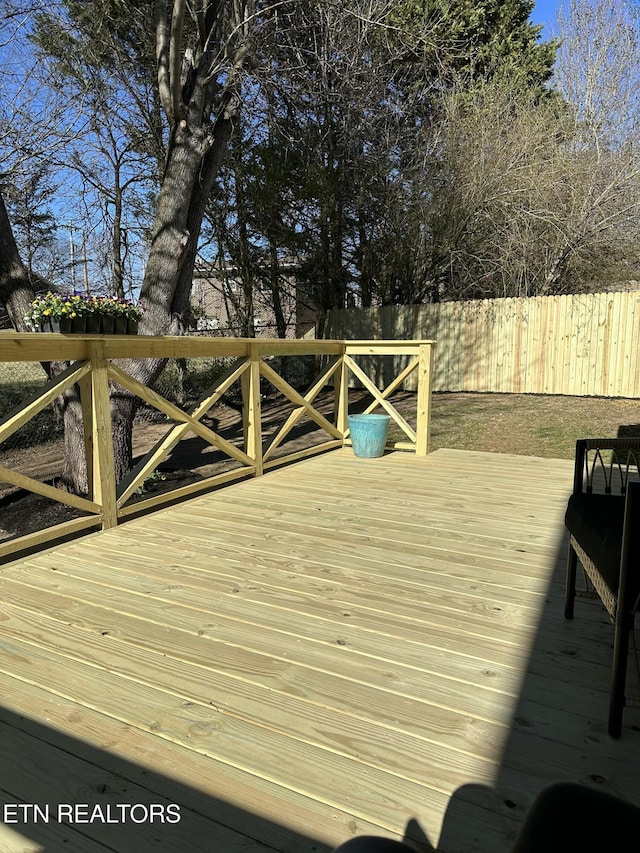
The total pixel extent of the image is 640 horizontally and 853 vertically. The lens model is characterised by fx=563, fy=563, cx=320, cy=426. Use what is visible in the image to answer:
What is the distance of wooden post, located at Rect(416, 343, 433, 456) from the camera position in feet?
16.9

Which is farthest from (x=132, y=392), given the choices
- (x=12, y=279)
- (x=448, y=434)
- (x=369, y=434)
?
(x=448, y=434)

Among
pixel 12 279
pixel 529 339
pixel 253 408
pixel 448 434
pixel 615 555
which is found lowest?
pixel 448 434

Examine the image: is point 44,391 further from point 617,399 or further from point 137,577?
point 617,399

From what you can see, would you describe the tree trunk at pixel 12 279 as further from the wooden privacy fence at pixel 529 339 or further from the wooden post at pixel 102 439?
the wooden privacy fence at pixel 529 339

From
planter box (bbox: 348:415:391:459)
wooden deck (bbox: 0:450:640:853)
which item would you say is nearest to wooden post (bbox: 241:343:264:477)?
planter box (bbox: 348:415:391:459)

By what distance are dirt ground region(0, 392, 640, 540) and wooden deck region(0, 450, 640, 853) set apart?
2462 mm

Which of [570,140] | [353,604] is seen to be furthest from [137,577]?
[570,140]

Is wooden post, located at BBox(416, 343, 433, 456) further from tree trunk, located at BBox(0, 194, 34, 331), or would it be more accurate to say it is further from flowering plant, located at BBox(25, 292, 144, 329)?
tree trunk, located at BBox(0, 194, 34, 331)

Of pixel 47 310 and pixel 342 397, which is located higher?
pixel 47 310

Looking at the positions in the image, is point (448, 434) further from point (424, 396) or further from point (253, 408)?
point (253, 408)

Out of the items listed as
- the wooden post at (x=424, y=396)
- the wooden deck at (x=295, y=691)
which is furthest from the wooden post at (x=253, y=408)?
the wooden post at (x=424, y=396)

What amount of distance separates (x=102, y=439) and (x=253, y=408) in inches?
57.7

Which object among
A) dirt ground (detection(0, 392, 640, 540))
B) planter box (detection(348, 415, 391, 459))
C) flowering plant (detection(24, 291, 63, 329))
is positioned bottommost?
dirt ground (detection(0, 392, 640, 540))

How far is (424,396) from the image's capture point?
5.20 meters
